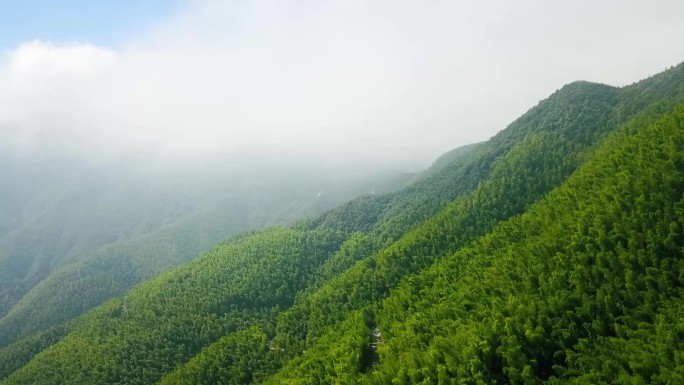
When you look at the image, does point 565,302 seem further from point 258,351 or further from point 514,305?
point 258,351

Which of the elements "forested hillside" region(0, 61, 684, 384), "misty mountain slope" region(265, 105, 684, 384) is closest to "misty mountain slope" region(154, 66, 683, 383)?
"forested hillside" region(0, 61, 684, 384)

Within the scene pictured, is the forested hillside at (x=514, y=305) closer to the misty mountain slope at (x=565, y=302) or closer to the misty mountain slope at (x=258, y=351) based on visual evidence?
the misty mountain slope at (x=565, y=302)

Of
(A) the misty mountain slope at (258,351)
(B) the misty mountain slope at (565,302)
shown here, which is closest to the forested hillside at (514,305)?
(B) the misty mountain slope at (565,302)

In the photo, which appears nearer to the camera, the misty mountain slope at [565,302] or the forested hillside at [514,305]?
the misty mountain slope at [565,302]

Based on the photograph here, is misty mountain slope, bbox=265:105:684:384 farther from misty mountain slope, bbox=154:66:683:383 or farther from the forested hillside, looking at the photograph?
misty mountain slope, bbox=154:66:683:383

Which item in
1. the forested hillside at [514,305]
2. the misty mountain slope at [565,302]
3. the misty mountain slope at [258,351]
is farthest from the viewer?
the misty mountain slope at [258,351]

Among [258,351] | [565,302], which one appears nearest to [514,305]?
[565,302]

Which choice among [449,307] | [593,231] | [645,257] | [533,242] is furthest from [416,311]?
[645,257]

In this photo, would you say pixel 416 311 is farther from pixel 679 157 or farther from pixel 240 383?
pixel 679 157
